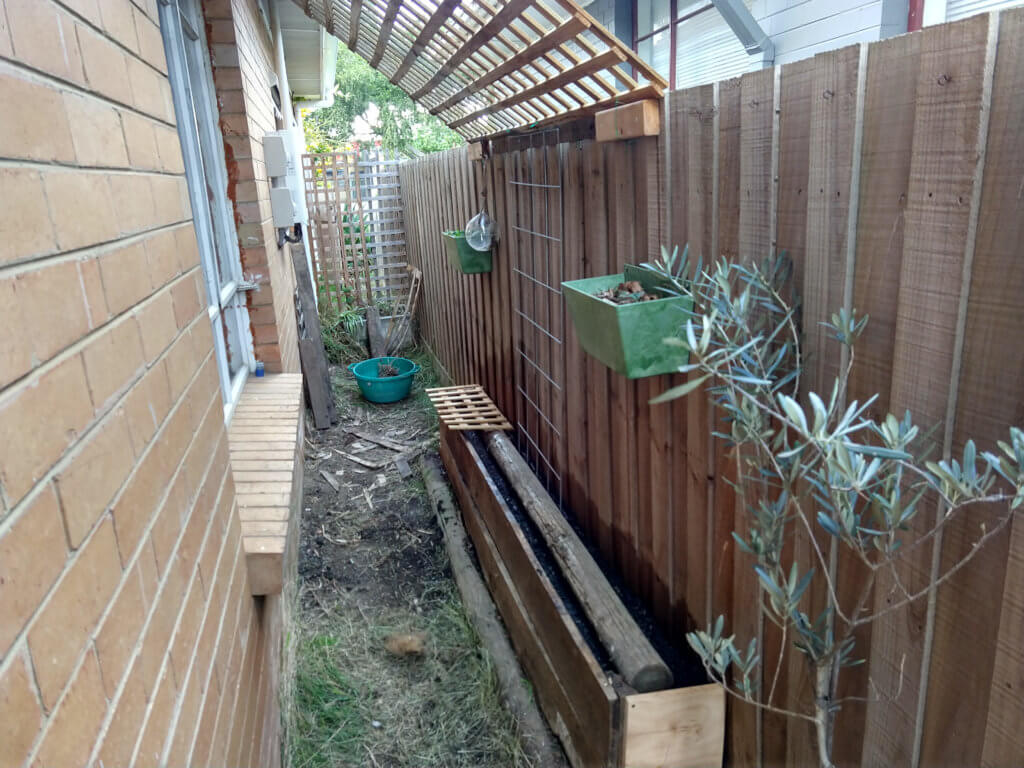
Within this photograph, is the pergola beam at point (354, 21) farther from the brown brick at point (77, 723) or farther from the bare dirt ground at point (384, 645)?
the brown brick at point (77, 723)

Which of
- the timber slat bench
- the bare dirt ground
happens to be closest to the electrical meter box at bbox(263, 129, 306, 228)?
the timber slat bench

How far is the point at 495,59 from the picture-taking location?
9.57 feet

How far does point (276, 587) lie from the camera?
205 cm

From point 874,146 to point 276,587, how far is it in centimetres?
188

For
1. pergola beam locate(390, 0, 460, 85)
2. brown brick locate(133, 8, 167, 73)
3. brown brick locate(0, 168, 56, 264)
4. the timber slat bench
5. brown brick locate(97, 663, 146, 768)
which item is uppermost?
pergola beam locate(390, 0, 460, 85)

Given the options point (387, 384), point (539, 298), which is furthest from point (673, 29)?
point (387, 384)

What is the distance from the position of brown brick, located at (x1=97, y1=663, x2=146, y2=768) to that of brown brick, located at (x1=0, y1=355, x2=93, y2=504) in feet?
1.19

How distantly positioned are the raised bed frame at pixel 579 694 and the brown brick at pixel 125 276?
5.34 feet

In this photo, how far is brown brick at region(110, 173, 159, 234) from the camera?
1128 mm

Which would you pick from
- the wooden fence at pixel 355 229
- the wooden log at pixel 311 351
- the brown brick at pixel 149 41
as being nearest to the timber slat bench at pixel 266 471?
the brown brick at pixel 149 41

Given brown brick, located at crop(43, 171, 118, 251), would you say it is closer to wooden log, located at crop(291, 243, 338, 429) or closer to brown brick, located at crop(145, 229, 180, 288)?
brown brick, located at crop(145, 229, 180, 288)

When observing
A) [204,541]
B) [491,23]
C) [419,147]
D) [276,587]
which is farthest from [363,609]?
[419,147]

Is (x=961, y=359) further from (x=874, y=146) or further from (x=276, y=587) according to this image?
(x=276, y=587)

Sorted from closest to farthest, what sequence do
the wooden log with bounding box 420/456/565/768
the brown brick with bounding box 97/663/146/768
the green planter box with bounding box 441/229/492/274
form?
the brown brick with bounding box 97/663/146/768, the wooden log with bounding box 420/456/565/768, the green planter box with bounding box 441/229/492/274
